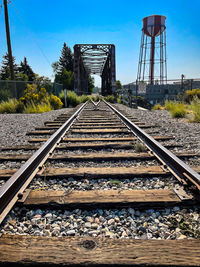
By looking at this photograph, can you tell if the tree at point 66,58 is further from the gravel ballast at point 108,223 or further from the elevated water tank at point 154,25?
the gravel ballast at point 108,223

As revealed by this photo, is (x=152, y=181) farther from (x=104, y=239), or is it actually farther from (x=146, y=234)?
(x=104, y=239)

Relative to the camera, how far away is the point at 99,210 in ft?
5.20

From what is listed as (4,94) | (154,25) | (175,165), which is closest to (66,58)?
(154,25)

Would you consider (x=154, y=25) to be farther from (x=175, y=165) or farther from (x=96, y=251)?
(x=96, y=251)

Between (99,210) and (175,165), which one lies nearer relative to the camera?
(99,210)

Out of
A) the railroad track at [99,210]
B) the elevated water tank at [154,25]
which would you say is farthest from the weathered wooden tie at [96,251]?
the elevated water tank at [154,25]

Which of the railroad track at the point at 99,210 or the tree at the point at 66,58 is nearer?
the railroad track at the point at 99,210

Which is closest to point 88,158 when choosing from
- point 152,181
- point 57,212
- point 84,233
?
point 152,181

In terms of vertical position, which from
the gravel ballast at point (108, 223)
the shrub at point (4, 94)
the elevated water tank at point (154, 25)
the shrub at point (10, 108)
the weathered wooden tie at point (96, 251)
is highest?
the elevated water tank at point (154, 25)

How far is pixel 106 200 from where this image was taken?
1640 mm

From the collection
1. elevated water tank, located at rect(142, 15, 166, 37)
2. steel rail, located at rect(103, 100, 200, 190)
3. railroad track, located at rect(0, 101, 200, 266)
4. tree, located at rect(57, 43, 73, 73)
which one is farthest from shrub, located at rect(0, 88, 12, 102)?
tree, located at rect(57, 43, 73, 73)

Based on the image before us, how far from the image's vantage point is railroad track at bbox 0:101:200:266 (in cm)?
111

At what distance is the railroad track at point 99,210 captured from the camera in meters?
1.11

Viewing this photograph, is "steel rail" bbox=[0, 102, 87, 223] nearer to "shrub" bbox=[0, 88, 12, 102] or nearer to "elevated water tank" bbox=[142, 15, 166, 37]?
"shrub" bbox=[0, 88, 12, 102]
